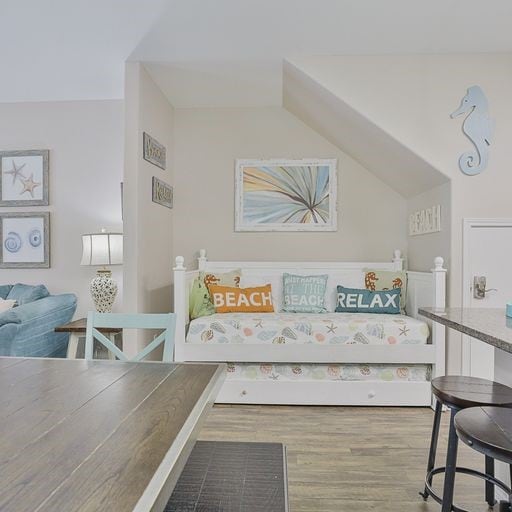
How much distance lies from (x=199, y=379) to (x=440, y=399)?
98 centimetres

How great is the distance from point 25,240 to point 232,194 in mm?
2052

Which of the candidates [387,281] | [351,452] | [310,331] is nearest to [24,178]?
[310,331]

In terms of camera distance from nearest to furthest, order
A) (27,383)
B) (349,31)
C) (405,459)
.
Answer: (27,383) → (405,459) → (349,31)

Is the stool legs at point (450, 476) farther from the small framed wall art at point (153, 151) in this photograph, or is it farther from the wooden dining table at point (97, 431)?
the small framed wall art at point (153, 151)

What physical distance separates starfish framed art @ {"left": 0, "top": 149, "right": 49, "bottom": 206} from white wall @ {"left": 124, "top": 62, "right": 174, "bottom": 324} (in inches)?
48.3

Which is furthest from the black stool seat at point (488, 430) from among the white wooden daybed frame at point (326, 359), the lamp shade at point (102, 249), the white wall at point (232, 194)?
the lamp shade at point (102, 249)

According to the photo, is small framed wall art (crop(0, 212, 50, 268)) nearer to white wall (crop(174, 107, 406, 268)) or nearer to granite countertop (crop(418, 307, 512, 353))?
white wall (crop(174, 107, 406, 268))

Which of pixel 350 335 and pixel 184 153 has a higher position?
pixel 184 153

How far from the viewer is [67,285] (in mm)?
3883

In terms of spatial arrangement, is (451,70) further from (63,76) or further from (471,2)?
(63,76)

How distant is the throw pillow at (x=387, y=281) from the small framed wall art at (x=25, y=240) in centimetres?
305

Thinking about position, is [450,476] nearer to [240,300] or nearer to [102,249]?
[240,300]

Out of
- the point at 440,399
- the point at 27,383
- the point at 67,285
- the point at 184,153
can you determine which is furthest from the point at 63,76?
the point at 440,399

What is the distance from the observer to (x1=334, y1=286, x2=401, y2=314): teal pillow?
132 inches
